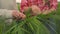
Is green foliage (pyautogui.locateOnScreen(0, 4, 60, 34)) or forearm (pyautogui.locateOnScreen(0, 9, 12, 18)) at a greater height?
forearm (pyautogui.locateOnScreen(0, 9, 12, 18))

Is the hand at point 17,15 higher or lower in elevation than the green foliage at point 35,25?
higher

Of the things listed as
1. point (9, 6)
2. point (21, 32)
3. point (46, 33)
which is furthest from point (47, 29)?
point (9, 6)

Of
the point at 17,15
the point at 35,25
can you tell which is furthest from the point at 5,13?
the point at 35,25

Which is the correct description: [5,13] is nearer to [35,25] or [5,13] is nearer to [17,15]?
[17,15]

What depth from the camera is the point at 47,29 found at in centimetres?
69

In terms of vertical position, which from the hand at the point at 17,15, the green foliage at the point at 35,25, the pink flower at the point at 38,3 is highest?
the pink flower at the point at 38,3

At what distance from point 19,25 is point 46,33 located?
0.15 meters

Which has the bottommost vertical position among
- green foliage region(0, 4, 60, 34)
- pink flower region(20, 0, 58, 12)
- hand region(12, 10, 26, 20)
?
green foliage region(0, 4, 60, 34)

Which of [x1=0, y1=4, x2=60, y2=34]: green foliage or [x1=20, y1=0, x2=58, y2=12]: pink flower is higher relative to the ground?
[x1=20, y1=0, x2=58, y2=12]: pink flower

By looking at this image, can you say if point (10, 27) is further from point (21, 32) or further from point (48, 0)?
point (48, 0)

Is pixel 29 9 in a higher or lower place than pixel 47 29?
higher

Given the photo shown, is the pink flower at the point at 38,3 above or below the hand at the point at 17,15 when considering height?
above

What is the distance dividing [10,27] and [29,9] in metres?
0.15

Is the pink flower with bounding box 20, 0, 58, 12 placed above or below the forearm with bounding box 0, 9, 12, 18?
above
